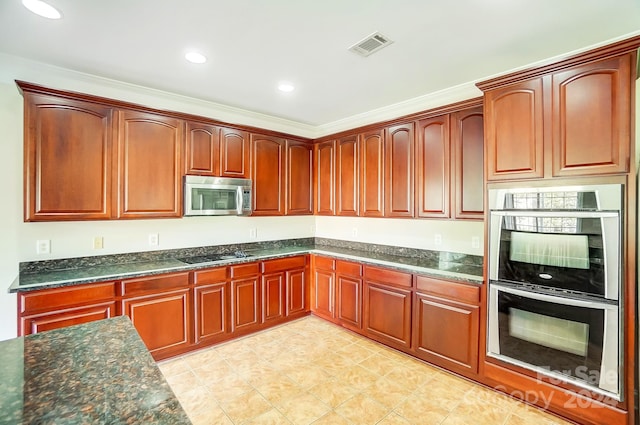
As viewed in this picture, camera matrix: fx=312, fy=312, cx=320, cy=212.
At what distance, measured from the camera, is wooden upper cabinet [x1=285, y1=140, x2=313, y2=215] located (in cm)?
424

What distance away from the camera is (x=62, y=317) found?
2439 mm

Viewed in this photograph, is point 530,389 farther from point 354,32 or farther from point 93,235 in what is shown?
point 93,235

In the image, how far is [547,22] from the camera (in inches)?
78.5

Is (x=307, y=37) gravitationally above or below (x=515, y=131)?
above

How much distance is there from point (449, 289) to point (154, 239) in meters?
2.99

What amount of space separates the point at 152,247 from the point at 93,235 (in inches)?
20.9

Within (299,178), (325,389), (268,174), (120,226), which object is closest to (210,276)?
(120,226)

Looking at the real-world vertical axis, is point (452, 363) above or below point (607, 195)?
below

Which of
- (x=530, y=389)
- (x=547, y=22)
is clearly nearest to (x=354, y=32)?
(x=547, y=22)

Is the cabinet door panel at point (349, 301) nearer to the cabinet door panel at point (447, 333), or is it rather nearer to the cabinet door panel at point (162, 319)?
the cabinet door panel at point (447, 333)

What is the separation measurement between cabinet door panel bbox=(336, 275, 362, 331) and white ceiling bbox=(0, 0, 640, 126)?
6.99ft

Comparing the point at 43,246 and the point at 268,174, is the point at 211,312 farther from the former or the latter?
the point at 268,174

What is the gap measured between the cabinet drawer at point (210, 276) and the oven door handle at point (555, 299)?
255 centimetres

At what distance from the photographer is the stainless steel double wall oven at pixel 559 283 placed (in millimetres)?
1961
